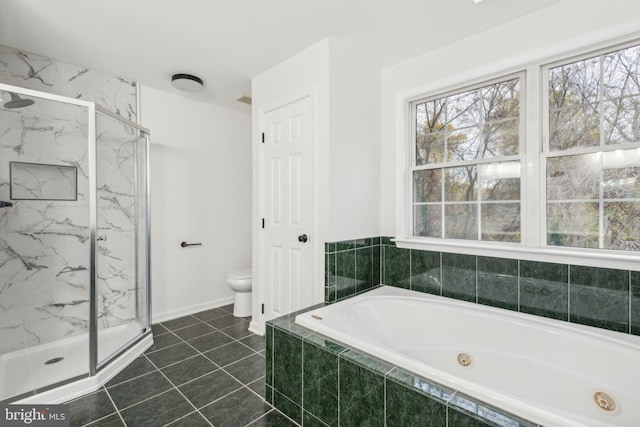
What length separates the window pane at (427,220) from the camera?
2.47 meters

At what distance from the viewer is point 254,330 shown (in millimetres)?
2793

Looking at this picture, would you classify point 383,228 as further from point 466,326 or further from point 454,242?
point 466,326

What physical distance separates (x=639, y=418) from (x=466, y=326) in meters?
0.79

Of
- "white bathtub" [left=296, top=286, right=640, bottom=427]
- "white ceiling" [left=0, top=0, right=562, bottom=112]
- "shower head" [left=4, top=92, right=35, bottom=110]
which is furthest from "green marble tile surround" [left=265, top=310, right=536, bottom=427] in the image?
"shower head" [left=4, top=92, right=35, bottom=110]

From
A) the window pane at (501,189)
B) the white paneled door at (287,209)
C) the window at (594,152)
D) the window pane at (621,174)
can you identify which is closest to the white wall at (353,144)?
the white paneled door at (287,209)

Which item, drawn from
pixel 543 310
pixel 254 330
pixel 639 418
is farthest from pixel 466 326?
pixel 254 330

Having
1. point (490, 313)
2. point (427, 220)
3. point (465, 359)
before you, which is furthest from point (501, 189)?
point (465, 359)

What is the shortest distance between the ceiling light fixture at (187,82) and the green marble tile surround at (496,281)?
2.03 metres

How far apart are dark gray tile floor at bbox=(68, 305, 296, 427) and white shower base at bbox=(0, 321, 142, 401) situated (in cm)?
21

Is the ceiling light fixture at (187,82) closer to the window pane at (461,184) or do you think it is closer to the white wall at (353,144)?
the white wall at (353,144)

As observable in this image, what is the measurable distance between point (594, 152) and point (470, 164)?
2.28 ft

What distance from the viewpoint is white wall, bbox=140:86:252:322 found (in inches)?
122

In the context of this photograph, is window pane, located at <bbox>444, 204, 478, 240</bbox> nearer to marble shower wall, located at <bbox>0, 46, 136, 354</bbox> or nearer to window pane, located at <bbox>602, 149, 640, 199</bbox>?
window pane, located at <bbox>602, 149, 640, 199</bbox>

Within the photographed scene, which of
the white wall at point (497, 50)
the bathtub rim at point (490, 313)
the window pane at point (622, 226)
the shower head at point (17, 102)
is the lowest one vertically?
the bathtub rim at point (490, 313)
